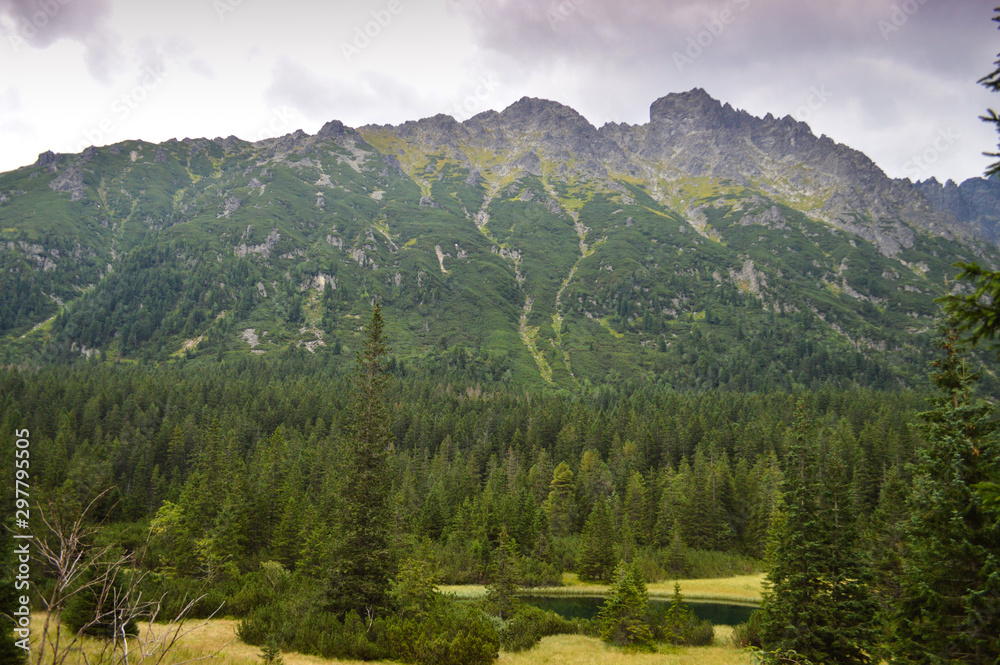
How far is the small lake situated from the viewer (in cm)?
5422

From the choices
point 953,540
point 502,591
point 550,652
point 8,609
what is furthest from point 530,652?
point 8,609

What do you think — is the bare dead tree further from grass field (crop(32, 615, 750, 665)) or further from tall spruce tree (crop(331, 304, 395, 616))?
tall spruce tree (crop(331, 304, 395, 616))

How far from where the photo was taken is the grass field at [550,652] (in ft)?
80.1

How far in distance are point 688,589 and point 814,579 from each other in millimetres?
46952

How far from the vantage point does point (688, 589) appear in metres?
66.5

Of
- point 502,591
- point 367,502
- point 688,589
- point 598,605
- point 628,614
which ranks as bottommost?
point 688,589

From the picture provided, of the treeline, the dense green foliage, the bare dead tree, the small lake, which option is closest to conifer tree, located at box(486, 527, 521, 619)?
the treeline

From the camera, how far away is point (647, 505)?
88.3 metres

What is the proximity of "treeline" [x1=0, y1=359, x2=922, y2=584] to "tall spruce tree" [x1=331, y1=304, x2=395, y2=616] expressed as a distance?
205 cm

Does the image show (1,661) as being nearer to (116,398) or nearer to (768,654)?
(768,654)

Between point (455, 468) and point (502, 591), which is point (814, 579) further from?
point (455, 468)

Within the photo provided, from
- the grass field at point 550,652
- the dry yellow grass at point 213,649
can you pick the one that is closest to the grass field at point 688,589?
the grass field at point 550,652

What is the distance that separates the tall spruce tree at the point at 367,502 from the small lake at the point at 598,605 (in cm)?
3027

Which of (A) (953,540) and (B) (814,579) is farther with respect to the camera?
(B) (814,579)
